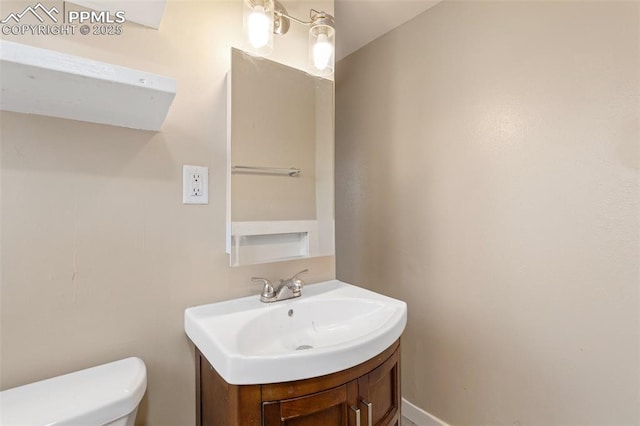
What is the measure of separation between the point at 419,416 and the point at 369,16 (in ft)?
7.47

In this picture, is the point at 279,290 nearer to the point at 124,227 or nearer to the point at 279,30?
the point at 124,227

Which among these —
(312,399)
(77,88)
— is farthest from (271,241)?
(77,88)

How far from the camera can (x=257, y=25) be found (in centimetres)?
110

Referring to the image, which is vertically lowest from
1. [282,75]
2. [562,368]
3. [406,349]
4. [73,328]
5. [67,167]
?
[406,349]

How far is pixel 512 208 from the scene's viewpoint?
1.27 meters

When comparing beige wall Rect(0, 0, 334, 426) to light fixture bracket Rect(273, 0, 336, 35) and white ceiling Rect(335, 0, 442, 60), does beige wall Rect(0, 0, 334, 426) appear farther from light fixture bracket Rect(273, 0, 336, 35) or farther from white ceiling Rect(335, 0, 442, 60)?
white ceiling Rect(335, 0, 442, 60)

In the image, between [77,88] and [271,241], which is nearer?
[77,88]

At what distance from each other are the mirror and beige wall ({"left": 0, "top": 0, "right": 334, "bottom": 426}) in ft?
0.19

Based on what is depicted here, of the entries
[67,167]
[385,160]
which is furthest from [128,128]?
[385,160]

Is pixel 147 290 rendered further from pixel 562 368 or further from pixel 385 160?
pixel 562 368

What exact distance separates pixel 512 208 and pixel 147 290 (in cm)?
146

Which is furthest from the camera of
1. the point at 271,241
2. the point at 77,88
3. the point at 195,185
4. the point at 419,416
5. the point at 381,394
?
the point at 419,416

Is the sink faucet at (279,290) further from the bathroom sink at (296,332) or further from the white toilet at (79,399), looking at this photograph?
the white toilet at (79,399)

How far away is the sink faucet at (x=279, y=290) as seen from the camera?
109 centimetres
